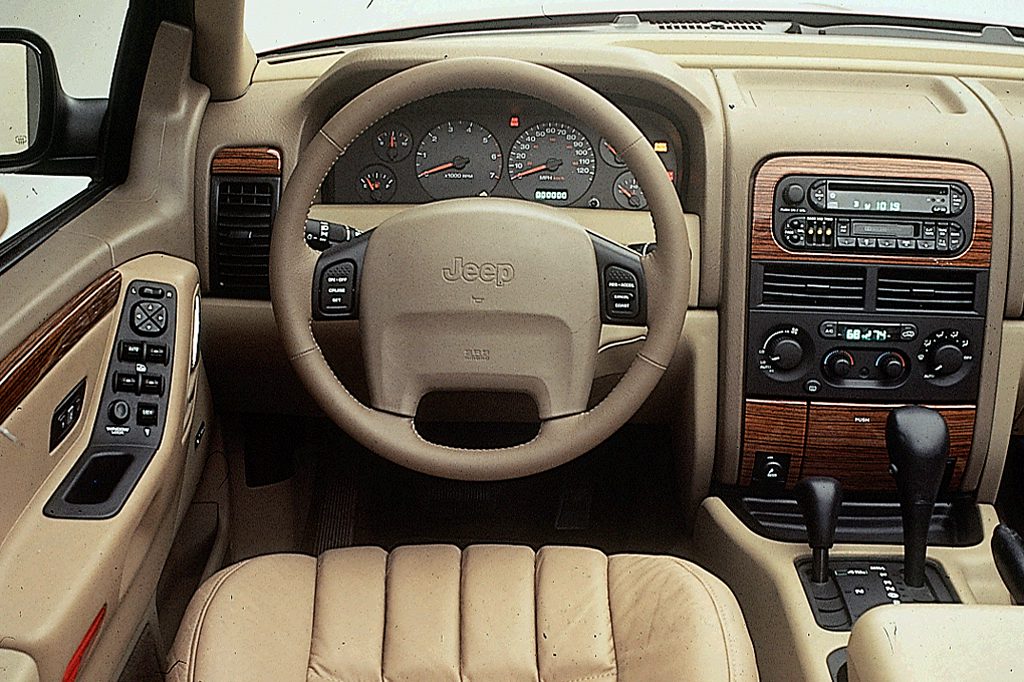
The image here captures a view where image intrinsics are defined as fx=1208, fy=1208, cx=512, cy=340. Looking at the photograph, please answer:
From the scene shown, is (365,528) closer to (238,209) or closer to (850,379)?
(238,209)

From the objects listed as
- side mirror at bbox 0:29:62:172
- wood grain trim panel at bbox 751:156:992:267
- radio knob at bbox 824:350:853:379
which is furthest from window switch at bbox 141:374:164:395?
radio knob at bbox 824:350:853:379

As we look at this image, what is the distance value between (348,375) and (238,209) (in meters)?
0.32

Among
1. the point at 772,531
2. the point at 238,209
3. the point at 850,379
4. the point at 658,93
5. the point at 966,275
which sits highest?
the point at 658,93

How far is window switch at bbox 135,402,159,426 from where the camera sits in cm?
154

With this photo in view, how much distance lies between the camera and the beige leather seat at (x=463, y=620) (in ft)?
4.59

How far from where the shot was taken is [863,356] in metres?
1.92

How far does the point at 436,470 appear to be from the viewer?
1.64 m

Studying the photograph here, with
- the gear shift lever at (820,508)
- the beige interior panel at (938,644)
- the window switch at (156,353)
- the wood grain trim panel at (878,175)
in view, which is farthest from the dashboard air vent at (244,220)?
the beige interior panel at (938,644)

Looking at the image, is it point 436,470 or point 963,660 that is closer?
point 963,660

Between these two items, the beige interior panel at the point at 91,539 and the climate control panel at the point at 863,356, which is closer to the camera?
the beige interior panel at the point at 91,539

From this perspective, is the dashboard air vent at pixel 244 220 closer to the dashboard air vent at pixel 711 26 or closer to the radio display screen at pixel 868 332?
the dashboard air vent at pixel 711 26

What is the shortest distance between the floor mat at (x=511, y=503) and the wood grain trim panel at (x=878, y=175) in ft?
1.92

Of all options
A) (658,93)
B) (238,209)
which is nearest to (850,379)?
(658,93)

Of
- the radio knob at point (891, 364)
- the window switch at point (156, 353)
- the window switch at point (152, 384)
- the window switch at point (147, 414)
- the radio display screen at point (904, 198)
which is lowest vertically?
the radio knob at point (891, 364)
